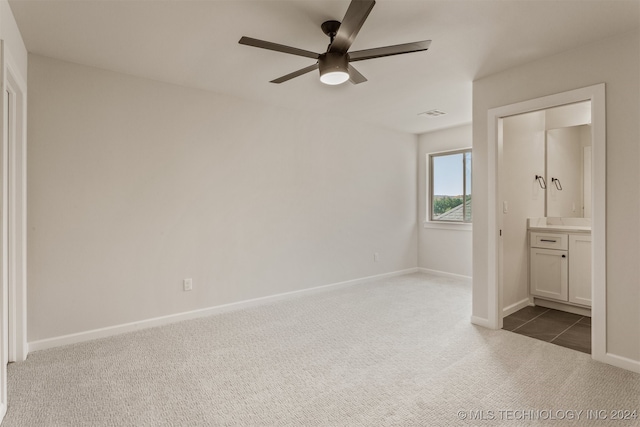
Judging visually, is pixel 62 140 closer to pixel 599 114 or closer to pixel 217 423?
pixel 217 423

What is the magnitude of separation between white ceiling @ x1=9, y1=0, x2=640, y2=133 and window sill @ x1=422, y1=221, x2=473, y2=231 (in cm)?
239

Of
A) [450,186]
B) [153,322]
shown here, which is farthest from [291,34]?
[450,186]

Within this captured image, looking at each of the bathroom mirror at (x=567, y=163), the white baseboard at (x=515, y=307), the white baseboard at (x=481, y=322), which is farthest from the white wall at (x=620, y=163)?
the bathroom mirror at (x=567, y=163)

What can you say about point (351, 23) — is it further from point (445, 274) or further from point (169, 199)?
point (445, 274)

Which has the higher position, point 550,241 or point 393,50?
point 393,50

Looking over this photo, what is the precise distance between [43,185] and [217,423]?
238cm

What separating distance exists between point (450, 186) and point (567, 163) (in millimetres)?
1724

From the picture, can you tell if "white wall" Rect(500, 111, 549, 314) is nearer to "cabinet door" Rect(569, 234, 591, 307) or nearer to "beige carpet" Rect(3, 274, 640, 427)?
"cabinet door" Rect(569, 234, 591, 307)

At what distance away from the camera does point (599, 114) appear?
98.0 inches

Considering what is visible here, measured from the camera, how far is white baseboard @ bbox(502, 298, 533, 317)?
141 inches

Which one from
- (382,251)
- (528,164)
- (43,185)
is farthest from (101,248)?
(528,164)

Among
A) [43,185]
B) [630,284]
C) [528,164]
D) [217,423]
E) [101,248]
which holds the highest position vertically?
[528,164]

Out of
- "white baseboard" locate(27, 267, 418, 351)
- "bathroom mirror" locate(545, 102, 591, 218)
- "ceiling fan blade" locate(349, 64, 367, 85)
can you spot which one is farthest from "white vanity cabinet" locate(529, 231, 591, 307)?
"ceiling fan blade" locate(349, 64, 367, 85)

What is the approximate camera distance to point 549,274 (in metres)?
3.75
